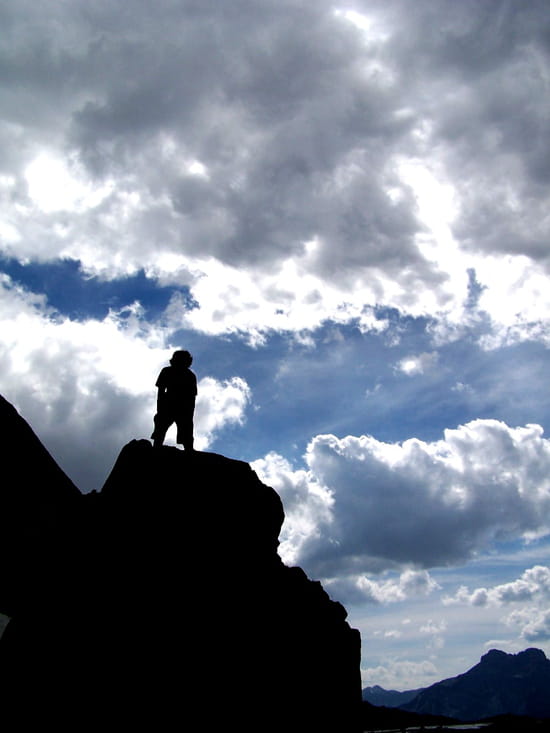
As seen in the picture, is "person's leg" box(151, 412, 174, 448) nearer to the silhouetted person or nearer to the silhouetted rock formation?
the silhouetted person

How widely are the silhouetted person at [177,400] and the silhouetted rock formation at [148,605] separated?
92 centimetres

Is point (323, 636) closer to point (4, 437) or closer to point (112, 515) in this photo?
point (112, 515)

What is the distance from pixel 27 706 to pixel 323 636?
932cm

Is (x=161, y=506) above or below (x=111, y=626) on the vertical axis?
above

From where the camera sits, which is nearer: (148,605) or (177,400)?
(148,605)

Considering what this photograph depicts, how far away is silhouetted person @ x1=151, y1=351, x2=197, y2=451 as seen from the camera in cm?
1594

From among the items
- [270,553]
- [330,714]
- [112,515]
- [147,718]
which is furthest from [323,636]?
[112,515]

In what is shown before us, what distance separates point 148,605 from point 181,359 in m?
7.73

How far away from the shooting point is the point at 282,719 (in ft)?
41.9

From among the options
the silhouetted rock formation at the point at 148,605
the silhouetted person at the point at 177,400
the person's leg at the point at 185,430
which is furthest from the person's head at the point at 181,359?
the silhouetted rock formation at the point at 148,605

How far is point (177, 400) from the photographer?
16188mm

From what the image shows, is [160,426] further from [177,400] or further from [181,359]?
[181,359]

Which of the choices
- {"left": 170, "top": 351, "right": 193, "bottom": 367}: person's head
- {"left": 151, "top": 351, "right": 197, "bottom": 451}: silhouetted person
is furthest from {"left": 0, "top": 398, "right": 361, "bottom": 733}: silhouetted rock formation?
{"left": 170, "top": 351, "right": 193, "bottom": 367}: person's head

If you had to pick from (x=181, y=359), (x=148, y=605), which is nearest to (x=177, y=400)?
(x=181, y=359)
